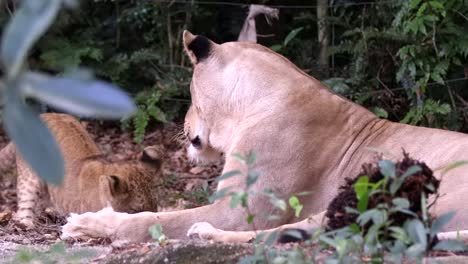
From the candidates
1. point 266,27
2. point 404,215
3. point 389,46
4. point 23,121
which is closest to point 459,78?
point 389,46

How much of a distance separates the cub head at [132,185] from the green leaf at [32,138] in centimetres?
469

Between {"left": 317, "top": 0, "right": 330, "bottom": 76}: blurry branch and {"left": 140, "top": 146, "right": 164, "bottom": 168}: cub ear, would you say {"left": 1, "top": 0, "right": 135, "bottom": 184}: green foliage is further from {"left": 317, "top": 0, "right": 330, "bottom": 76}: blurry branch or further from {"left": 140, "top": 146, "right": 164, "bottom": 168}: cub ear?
{"left": 317, "top": 0, "right": 330, "bottom": 76}: blurry branch

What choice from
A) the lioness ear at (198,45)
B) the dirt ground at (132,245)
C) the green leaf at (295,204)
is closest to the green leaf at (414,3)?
the dirt ground at (132,245)

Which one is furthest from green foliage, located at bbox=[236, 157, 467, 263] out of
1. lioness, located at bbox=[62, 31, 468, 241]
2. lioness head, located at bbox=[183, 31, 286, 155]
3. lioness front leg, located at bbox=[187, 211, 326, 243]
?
lioness head, located at bbox=[183, 31, 286, 155]

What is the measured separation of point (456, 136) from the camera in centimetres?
439

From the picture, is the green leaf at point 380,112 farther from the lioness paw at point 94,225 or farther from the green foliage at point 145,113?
the lioness paw at point 94,225

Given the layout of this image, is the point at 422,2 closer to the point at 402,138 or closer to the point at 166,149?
the point at 402,138

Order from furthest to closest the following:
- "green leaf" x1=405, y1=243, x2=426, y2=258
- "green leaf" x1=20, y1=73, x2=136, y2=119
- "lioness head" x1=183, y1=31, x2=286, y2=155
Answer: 1. "lioness head" x1=183, y1=31, x2=286, y2=155
2. "green leaf" x1=405, y1=243, x2=426, y2=258
3. "green leaf" x1=20, y1=73, x2=136, y2=119

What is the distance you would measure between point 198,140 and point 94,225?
891 mm

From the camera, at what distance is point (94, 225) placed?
4324mm

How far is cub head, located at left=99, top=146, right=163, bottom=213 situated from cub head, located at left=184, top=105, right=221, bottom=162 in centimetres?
101

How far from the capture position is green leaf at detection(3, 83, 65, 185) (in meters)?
1.20

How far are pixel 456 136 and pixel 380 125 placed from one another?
420mm

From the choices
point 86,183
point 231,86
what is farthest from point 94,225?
point 86,183
